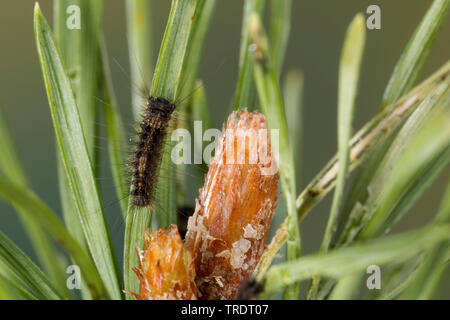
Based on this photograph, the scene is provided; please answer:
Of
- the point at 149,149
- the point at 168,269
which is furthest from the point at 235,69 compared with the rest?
the point at 168,269

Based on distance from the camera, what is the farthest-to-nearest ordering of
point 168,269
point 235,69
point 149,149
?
point 235,69, point 149,149, point 168,269

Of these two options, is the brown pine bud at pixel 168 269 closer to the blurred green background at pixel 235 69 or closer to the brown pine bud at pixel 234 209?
the brown pine bud at pixel 234 209

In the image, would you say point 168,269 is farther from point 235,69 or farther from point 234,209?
point 235,69

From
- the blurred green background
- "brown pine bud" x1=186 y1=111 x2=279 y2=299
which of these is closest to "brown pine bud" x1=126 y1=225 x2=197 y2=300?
"brown pine bud" x1=186 y1=111 x2=279 y2=299

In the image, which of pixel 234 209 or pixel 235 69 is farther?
pixel 235 69

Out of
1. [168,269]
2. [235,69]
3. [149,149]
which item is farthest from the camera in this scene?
[235,69]

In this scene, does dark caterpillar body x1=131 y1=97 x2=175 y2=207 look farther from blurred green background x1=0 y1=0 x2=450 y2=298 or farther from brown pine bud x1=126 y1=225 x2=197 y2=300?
blurred green background x1=0 y1=0 x2=450 y2=298

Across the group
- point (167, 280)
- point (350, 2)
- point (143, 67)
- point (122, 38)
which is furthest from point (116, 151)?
point (350, 2)
